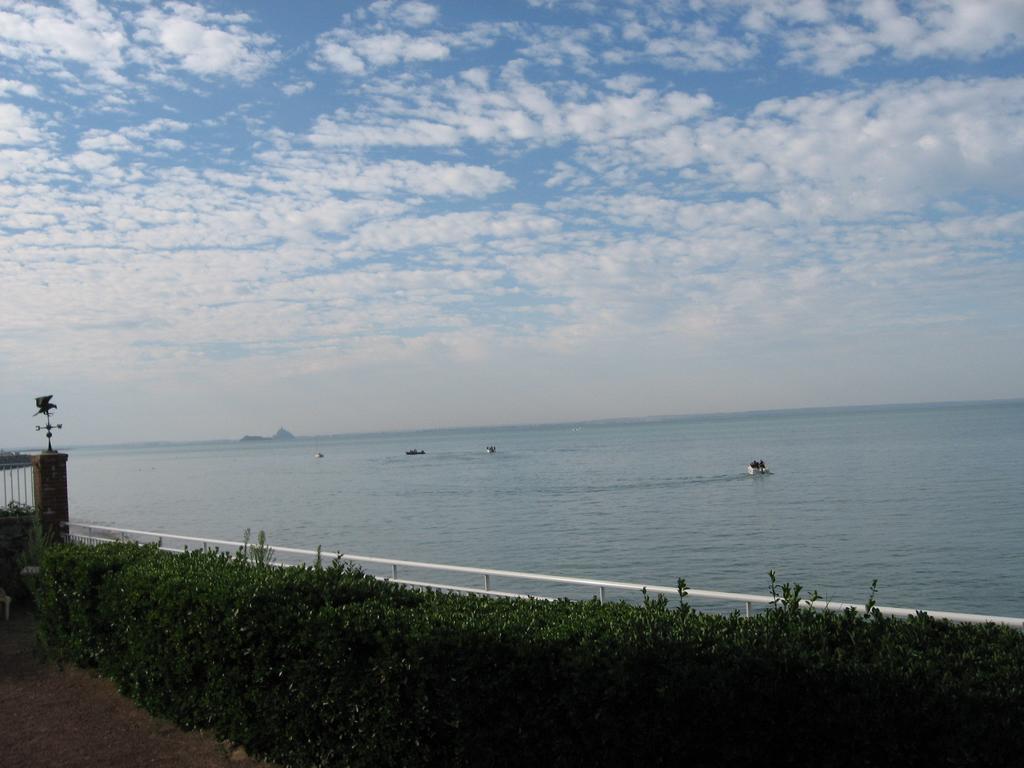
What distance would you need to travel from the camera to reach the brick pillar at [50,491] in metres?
14.5

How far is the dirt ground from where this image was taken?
6.80 m

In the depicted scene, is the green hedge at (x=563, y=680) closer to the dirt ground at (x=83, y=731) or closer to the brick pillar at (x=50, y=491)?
the dirt ground at (x=83, y=731)

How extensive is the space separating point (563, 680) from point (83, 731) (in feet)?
16.2

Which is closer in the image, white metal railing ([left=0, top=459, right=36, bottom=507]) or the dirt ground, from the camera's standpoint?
the dirt ground

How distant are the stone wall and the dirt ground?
5.52 meters

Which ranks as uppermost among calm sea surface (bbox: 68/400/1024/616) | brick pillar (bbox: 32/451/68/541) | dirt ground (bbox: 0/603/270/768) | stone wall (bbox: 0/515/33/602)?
brick pillar (bbox: 32/451/68/541)

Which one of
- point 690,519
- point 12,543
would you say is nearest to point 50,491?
point 12,543

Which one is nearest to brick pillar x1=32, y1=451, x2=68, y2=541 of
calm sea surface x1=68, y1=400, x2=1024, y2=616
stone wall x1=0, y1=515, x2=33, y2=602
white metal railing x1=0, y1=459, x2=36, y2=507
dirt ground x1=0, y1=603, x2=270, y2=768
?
white metal railing x1=0, y1=459, x2=36, y2=507

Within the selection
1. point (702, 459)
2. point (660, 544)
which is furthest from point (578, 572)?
point (702, 459)

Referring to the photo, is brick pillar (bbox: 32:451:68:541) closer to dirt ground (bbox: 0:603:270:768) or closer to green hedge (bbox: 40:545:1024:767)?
dirt ground (bbox: 0:603:270:768)

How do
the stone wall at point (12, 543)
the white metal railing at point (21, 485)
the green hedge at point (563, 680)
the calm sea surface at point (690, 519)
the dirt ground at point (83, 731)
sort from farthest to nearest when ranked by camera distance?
1. the calm sea surface at point (690, 519)
2. the white metal railing at point (21, 485)
3. the stone wall at point (12, 543)
4. the dirt ground at point (83, 731)
5. the green hedge at point (563, 680)

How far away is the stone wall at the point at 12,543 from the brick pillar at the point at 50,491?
15.0 inches

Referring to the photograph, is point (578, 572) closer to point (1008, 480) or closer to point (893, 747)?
point (893, 747)

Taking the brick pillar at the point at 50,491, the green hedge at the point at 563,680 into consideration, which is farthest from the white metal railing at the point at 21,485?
the green hedge at the point at 563,680
